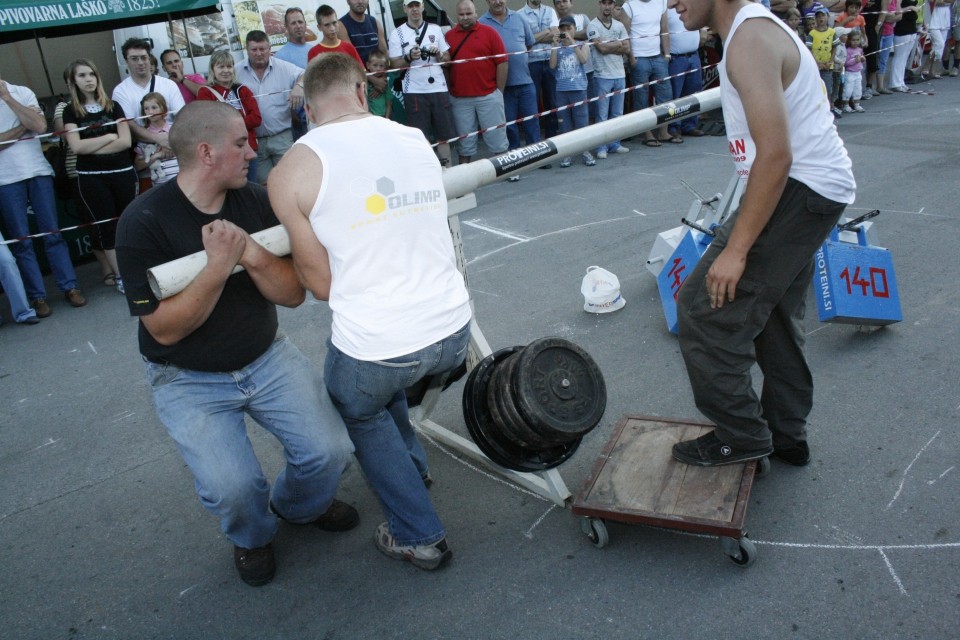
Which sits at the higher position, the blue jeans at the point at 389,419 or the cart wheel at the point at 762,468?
the blue jeans at the point at 389,419

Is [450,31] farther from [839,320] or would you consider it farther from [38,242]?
[839,320]

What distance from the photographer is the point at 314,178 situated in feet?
7.59

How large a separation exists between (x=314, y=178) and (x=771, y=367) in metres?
1.96

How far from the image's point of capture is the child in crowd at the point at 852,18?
12.0 m

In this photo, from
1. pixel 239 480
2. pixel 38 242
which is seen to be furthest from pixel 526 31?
pixel 239 480

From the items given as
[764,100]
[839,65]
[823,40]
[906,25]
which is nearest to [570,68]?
[823,40]

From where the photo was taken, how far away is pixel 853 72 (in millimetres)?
12016

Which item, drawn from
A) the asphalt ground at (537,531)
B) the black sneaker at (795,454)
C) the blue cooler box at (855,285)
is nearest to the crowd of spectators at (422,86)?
the asphalt ground at (537,531)

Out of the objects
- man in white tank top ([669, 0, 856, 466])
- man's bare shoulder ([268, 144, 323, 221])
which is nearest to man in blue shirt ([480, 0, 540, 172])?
man in white tank top ([669, 0, 856, 466])

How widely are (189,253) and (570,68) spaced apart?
314 inches

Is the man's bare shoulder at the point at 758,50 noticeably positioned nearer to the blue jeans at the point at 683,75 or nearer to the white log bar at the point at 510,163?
the white log bar at the point at 510,163

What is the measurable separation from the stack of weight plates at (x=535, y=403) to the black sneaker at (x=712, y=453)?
Answer: 0.45 metres

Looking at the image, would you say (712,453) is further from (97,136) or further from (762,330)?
(97,136)

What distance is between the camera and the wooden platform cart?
8.84 feet
